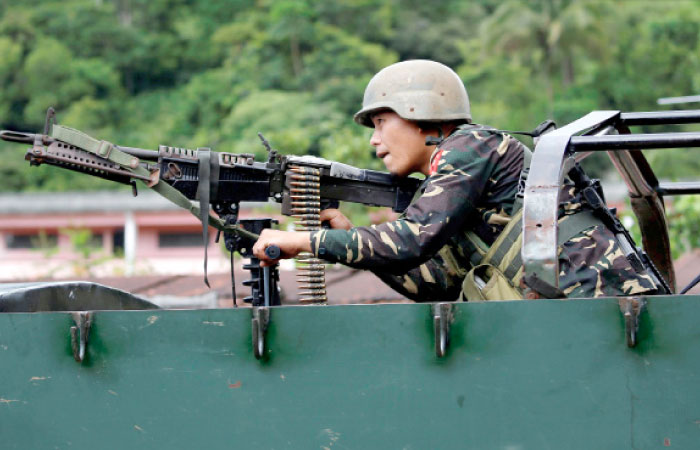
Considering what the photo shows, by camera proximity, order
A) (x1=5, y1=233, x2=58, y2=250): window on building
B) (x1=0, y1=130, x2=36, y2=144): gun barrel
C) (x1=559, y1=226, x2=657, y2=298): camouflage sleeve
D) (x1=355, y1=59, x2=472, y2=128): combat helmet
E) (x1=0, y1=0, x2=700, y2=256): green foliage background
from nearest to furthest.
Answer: (x1=0, y1=130, x2=36, y2=144): gun barrel < (x1=559, y1=226, x2=657, y2=298): camouflage sleeve < (x1=355, y1=59, x2=472, y2=128): combat helmet < (x1=5, y1=233, x2=58, y2=250): window on building < (x1=0, y1=0, x2=700, y2=256): green foliage background

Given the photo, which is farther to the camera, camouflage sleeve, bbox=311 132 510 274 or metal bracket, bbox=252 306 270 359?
camouflage sleeve, bbox=311 132 510 274

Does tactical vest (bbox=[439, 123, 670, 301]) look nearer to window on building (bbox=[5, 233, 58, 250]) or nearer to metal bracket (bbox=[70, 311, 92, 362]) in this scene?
metal bracket (bbox=[70, 311, 92, 362])

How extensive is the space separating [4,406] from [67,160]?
963 millimetres

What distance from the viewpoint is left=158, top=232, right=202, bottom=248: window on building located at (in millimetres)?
32594

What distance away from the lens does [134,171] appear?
3.79m

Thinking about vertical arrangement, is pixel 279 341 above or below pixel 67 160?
below

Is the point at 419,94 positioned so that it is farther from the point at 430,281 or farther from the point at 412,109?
the point at 430,281

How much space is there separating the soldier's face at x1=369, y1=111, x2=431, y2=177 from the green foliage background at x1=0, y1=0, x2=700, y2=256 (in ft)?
110

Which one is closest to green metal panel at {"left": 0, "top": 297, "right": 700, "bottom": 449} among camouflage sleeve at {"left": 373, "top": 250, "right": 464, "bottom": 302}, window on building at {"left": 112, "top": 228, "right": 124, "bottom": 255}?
camouflage sleeve at {"left": 373, "top": 250, "right": 464, "bottom": 302}

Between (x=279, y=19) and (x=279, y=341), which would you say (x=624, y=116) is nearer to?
(x=279, y=341)

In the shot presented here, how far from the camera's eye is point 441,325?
2855 millimetres

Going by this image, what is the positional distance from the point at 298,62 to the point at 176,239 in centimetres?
2039

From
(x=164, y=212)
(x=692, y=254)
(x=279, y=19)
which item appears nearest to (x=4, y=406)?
(x=692, y=254)

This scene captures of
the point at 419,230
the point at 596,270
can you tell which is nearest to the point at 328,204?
the point at 419,230
